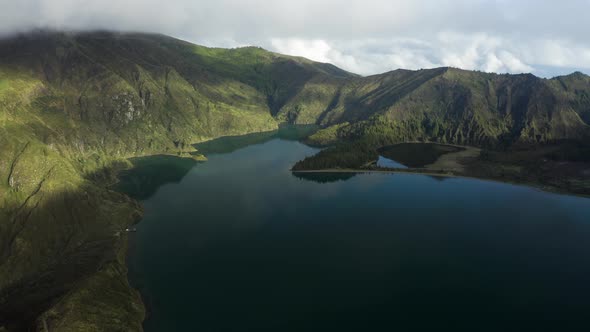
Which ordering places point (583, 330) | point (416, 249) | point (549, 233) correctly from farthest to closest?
point (549, 233) → point (416, 249) → point (583, 330)

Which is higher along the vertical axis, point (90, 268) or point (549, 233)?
point (549, 233)

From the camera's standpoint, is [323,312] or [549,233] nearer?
[323,312]

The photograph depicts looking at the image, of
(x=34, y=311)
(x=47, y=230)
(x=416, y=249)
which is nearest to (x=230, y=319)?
(x=34, y=311)

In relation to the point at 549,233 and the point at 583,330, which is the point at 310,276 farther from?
the point at 549,233

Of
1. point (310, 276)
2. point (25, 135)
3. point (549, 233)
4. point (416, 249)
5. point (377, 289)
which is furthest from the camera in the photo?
point (25, 135)

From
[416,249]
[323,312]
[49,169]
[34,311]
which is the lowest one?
[34,311]

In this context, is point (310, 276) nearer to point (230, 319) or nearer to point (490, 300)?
point (230, 319)
